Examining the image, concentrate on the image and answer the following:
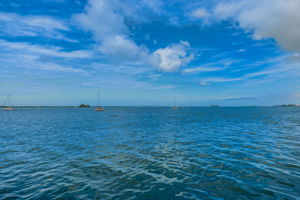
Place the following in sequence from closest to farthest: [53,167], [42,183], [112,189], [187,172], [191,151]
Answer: [112,189] → [42,183] → [187,172] → [53,167] → [191,151]

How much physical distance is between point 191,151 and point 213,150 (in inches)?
109

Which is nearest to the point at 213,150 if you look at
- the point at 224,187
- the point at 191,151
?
the point at 191,151

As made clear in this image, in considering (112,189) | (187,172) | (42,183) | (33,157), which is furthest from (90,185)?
(33,157)

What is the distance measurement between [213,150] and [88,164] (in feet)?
46.3

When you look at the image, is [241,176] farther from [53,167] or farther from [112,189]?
[53,167]

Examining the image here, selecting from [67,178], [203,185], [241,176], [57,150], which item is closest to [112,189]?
[67,178]

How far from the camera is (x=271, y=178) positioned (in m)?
11.7

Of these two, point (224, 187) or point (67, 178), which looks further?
point (67, 178)

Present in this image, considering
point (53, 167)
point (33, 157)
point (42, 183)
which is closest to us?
point (42, 183)

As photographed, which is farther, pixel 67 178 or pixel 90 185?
pixel 67 178

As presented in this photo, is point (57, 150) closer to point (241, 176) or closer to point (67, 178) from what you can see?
point (67, 178)

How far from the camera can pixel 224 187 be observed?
1048 cm

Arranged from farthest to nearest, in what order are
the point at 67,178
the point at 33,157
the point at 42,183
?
the point at 33,157
the point at 67,178
the point at 42,183

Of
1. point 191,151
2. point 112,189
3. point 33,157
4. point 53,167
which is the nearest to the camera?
point 112,189
